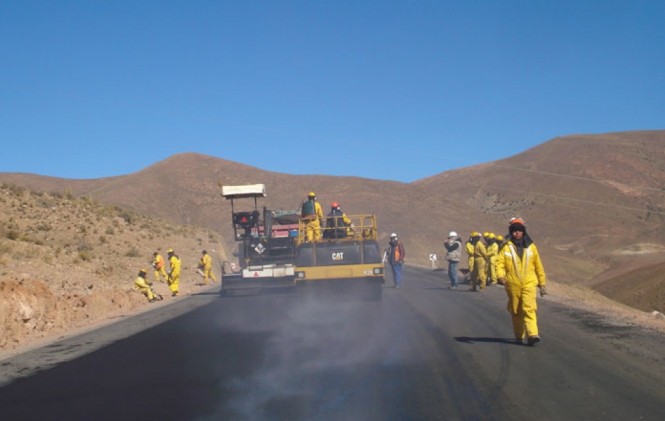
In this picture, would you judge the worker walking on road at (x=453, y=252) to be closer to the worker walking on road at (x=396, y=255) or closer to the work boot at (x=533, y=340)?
the worker walking on road at (x=396, y=255)

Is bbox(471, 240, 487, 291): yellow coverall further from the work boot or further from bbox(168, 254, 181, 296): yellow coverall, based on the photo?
the work boot

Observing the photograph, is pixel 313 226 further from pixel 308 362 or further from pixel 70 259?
pixel 70 259

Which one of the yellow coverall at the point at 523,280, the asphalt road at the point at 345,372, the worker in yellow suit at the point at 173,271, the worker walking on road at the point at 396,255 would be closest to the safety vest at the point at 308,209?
the worker walking on road at the point at 396,255

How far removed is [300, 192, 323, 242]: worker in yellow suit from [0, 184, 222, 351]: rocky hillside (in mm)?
5845

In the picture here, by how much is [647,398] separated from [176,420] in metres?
4.83

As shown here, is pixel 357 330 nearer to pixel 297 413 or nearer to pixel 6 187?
pixel 297 413

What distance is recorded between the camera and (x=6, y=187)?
149 ft

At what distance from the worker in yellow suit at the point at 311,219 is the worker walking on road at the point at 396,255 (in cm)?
418

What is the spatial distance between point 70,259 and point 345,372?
25.3 meters

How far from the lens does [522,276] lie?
11094 mm

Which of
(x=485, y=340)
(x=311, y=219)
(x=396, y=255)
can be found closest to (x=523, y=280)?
(x=485, y=340)

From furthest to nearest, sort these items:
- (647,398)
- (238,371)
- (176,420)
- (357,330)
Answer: (357,330), (238,371), (647,398), (176,420)

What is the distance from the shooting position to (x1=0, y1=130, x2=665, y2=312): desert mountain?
100250 millimetres

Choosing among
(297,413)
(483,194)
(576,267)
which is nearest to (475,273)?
(297,413)
